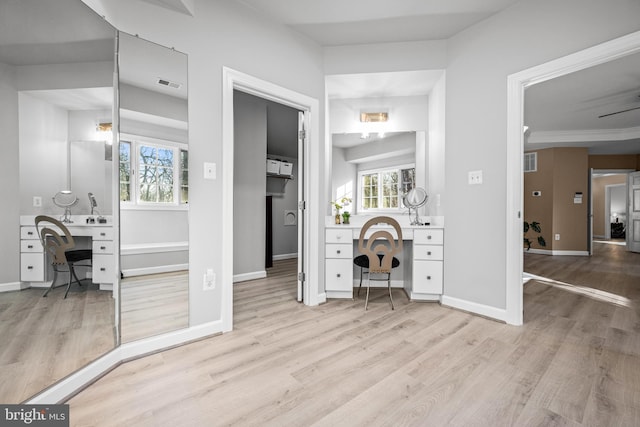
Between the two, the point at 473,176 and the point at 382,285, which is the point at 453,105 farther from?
the point at 382,285

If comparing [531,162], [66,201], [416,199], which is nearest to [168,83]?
[66,201]

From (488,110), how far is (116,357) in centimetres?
344

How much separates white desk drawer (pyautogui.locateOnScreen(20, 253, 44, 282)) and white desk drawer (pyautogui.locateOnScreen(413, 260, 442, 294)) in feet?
9.31

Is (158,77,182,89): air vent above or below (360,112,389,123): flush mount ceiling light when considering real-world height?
below

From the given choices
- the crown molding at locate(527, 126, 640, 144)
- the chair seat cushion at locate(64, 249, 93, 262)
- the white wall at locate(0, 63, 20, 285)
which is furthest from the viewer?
the crown molding at locate(527, 126, 640, 144)

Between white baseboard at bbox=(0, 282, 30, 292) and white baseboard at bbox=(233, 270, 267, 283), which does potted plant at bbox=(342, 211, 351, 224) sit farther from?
white baseboard at bbox=(0, 282, 30, 292)

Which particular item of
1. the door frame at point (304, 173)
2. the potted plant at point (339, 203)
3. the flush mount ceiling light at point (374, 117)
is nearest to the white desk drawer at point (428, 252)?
the potted plant at point (339, 203)

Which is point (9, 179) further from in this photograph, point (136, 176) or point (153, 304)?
point (153, 304)

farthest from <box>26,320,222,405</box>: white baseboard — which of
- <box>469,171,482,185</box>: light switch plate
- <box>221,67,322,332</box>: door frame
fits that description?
<box>469,171,482,185</box>: light switch plate

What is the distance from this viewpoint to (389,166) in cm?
342

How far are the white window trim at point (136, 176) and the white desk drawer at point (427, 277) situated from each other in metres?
2.28

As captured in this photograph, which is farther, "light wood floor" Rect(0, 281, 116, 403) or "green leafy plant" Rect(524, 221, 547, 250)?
"green leafy plant" Rect(524, 221, 547, 250)

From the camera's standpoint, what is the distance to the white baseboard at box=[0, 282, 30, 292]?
1.20 m

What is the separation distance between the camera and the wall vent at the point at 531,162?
6.61 m
